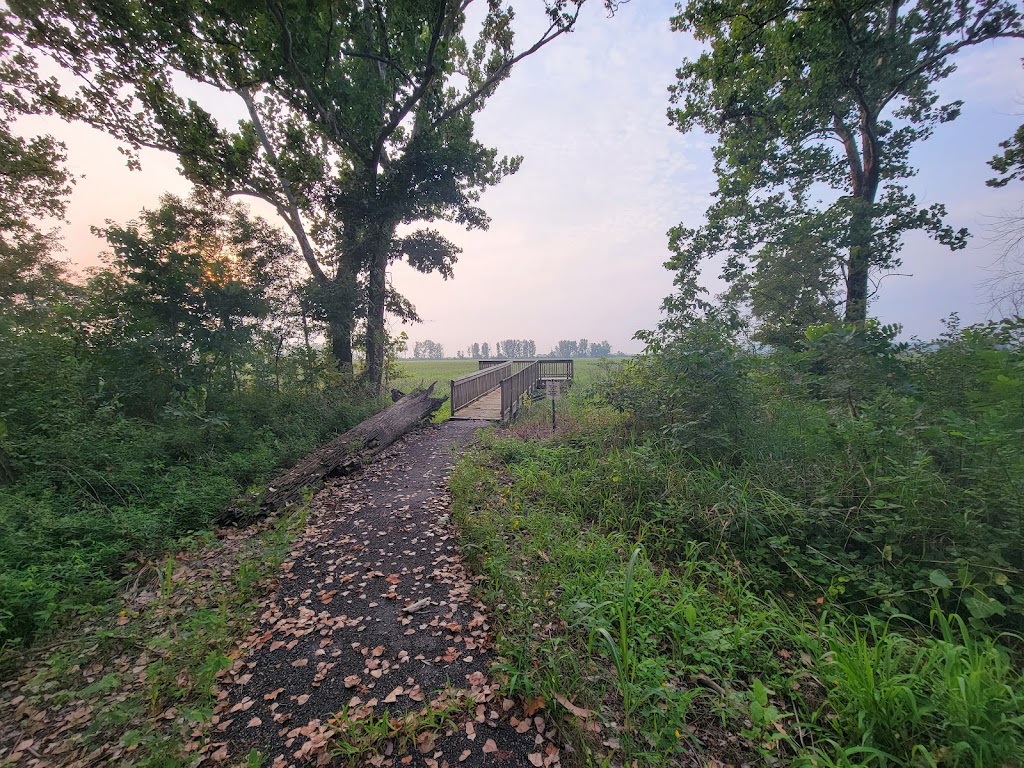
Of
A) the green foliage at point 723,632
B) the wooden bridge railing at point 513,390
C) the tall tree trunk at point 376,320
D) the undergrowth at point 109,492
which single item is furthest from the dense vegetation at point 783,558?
the tall tree trunk at point 376,320

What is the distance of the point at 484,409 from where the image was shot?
1080 cm

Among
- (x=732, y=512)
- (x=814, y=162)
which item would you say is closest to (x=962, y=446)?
(x=732, y=512)

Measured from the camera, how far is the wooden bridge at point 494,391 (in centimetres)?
984

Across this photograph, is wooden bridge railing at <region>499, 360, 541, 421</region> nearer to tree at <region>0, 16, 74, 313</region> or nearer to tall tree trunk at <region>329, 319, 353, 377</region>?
tall tree trunk at <region>329, 319, 353, 377</region>

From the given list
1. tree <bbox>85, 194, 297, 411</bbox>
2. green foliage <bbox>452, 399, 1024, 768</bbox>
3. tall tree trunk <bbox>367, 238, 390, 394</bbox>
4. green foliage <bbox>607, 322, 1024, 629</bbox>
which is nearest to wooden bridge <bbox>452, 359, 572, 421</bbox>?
tall tree trunk <bbox>367, 238, 390, 394</bbox>

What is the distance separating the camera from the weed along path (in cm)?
192

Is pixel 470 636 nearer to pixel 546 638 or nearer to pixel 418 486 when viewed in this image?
pixel 546 638

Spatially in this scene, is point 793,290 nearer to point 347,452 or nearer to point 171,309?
point 347,452

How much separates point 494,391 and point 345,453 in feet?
23.8

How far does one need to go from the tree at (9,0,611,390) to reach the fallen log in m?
2.59

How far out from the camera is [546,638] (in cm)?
247

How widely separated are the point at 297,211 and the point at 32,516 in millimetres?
9236

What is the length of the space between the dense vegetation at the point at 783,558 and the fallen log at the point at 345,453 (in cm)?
223

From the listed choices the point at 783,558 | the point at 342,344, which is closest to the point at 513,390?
the point at 342,344
